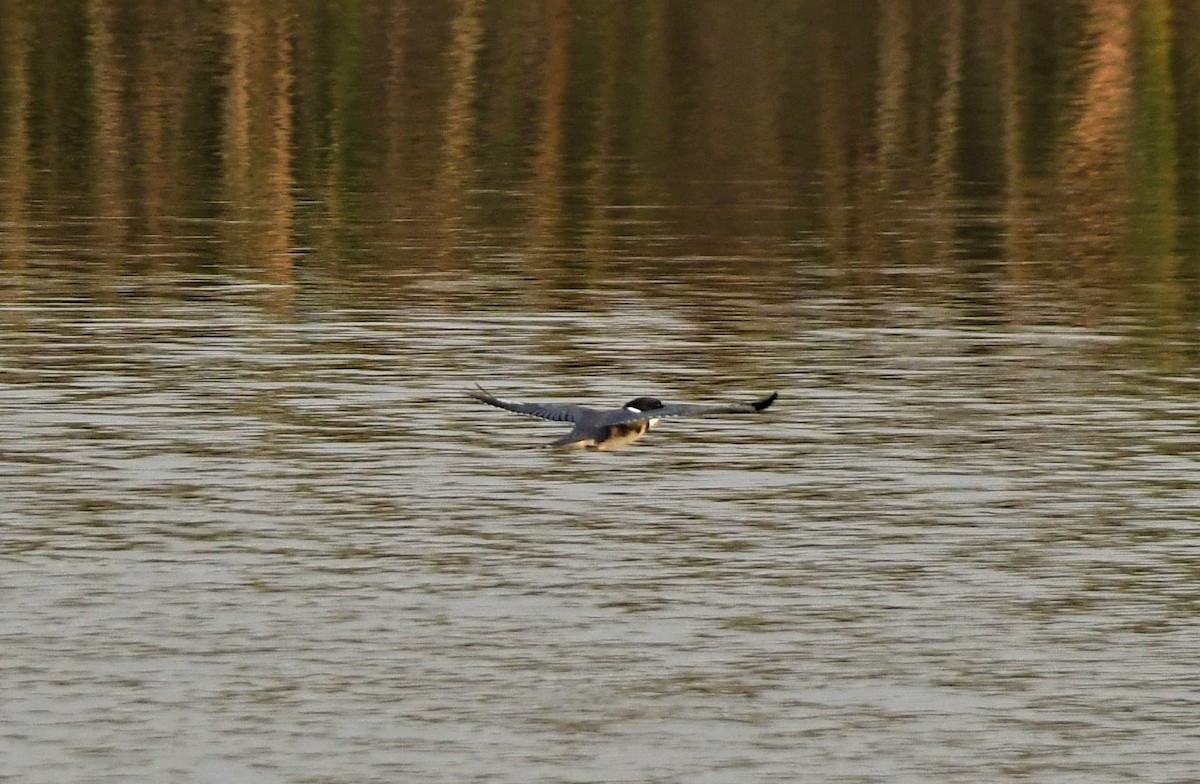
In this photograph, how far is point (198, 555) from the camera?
64.0 ft

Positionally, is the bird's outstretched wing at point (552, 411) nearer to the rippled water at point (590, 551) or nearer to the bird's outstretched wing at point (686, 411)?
the bird's outstretched wing at point (686, 411)

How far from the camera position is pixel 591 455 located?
23781 millimetres

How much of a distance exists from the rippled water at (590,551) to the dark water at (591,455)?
0.17ft

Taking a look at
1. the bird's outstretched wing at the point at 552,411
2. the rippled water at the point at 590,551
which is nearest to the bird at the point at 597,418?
the bird's outstretched wing at the point at 552,411

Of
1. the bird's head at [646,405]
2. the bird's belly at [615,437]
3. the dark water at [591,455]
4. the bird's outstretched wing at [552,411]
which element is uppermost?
the bird's head at [646,405]

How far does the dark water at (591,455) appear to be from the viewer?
15930 mm

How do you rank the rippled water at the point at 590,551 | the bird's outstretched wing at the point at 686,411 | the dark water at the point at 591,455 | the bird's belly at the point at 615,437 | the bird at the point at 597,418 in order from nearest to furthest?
the rippled water at the point at 590,551
the dark water at the point at 591,455
the bird's outstretched wing at the point at 686,411
the bird at the point at 597,418
the bird's belly at the point at 615,437

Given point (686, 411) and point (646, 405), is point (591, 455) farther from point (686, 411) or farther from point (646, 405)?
point (686, 411)

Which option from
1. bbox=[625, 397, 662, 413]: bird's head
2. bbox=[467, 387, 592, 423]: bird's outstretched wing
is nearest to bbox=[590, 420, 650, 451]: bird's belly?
bbox=[625, 397, 662, 413]: bird's head

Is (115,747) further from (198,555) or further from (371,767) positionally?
(198,555)

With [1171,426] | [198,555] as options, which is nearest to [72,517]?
[198,555]

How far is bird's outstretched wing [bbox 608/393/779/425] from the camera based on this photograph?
656 inches

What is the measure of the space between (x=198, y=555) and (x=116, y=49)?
39993 mm

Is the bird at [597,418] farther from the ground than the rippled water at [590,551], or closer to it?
farther from the ground
